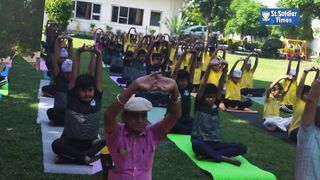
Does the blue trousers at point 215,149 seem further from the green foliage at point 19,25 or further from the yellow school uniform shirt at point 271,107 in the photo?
the yellow school uniform shirt at point 271,107

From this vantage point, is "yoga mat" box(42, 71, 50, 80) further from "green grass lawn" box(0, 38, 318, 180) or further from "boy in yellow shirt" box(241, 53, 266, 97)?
"boy in yellow shirt" box(241, 53, 266, 97)

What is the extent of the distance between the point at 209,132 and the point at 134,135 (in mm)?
2899

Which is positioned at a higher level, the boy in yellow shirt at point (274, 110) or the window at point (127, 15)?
the window at point (127, 15)

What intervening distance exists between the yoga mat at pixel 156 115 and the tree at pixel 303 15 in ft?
58.1

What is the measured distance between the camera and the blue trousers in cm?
597

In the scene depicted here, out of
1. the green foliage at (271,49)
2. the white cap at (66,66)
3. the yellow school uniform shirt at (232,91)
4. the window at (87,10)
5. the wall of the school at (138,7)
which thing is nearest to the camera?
the white cap at (66,66)

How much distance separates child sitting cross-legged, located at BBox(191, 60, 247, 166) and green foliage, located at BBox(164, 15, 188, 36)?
24.8 metres

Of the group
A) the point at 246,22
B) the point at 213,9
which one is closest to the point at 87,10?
the point at 213,9

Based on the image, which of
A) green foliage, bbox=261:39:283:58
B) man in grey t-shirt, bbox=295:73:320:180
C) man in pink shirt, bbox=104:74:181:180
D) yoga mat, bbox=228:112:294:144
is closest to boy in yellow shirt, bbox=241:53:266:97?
yoga mat, bbox=228:112:294:144

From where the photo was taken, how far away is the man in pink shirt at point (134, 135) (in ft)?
10.5

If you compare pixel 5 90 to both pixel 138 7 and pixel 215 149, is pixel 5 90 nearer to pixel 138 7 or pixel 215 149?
pixel 215 149

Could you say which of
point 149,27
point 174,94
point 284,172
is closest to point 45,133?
point 284,172

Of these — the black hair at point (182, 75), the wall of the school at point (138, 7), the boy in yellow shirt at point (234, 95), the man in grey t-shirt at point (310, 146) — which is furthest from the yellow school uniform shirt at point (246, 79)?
the wall of the school at point (138, 7)

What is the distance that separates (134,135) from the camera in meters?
3.35
